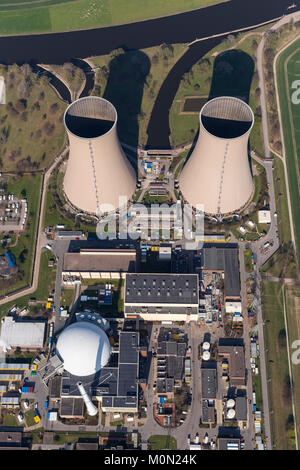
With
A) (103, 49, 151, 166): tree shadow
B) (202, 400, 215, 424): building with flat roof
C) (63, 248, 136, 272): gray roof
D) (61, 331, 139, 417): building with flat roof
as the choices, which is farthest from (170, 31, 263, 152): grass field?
(202, 400, 215, 424): building with flat roof

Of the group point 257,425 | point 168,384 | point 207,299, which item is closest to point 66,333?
point 168,384

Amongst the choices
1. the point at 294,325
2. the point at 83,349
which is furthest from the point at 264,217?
the point at 83,349

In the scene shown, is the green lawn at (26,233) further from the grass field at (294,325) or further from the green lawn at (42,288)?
the grass field at (294,325)

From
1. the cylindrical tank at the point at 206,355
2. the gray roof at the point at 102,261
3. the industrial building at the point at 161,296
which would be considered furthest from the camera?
the gray roof at the point at 102,261

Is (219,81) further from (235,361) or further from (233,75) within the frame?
(235,361)

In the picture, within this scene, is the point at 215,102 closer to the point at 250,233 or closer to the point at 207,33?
the point at 250,233

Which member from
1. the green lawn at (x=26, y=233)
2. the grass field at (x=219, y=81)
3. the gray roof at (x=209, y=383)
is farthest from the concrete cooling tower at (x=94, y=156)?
the gray roof at (x=209, y=383)

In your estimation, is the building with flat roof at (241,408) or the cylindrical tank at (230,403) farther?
the cylindrical tank at (230,403)
